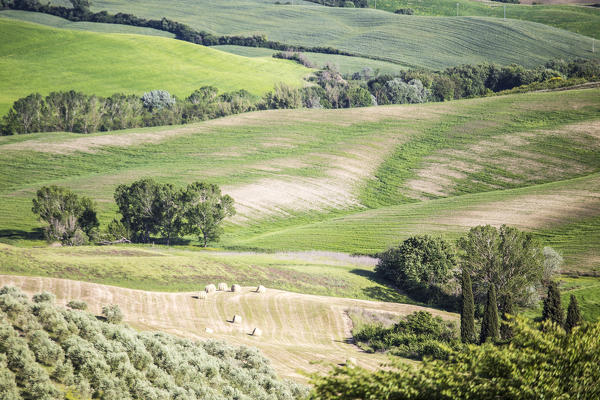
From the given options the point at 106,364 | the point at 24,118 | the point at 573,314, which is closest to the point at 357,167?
the point at 573,314

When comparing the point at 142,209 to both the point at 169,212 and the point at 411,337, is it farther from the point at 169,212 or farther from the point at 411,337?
the point at 411,337

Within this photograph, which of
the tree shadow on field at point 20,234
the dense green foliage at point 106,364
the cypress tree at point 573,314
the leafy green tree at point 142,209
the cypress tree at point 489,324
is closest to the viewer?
the dense green foliage at point 106,364

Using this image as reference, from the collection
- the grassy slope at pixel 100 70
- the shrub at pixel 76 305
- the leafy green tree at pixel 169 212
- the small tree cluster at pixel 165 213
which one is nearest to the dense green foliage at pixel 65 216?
the small tree cluster at pixel 165 213

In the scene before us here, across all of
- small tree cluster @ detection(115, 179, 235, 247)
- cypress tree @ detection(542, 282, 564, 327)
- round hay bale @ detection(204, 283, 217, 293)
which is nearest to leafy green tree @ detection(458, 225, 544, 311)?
cypress tree @ detection(542, 282, 564, 327)

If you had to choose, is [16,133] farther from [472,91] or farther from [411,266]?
[472,91]

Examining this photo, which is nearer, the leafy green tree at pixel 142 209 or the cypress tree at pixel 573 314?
the cypress tree at pixel 573 314

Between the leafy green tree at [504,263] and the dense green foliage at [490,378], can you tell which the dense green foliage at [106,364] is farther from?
the leafy green tree at [504,263]

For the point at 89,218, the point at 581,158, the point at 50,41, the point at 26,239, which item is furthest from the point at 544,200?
the point at 50,41
